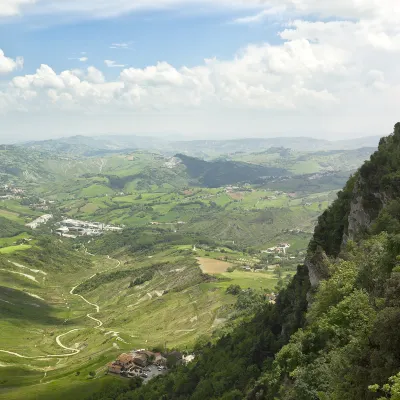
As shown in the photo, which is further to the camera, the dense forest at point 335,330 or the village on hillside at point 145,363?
the village on hillside at point 145,363

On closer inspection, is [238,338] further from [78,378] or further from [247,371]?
[78,378]

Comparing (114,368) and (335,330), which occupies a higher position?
(335,330)

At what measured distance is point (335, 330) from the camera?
4041 centimetres

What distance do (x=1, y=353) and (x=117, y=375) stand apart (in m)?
75.4

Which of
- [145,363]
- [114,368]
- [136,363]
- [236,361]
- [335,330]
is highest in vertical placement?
[335,330]

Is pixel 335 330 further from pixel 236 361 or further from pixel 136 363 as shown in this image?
pixel 136 363

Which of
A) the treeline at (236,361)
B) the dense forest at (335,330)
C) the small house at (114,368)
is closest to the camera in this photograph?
the dense forest at (335,330)

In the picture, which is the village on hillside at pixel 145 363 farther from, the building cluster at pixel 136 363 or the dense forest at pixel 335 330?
the dense forest at pixel 335 330

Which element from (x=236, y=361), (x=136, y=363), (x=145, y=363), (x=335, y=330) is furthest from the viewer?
(x=145, y=363)

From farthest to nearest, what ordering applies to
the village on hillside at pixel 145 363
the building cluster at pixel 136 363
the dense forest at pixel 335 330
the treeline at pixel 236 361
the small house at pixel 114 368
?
the small house at pixel 114 368
the building cluster at pixel 136 363
the village on hillside at pixel 145 363
the treeline at pixel 236 361
the dense forest at pixel 335 330

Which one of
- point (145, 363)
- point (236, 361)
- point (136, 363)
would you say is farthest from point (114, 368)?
point (236, 361)

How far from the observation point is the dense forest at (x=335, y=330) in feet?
93.3

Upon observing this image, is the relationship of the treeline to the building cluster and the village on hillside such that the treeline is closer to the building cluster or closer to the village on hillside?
the village on hillside

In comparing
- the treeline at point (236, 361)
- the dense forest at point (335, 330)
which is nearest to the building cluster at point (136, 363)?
the treeline at point (236, 361)
